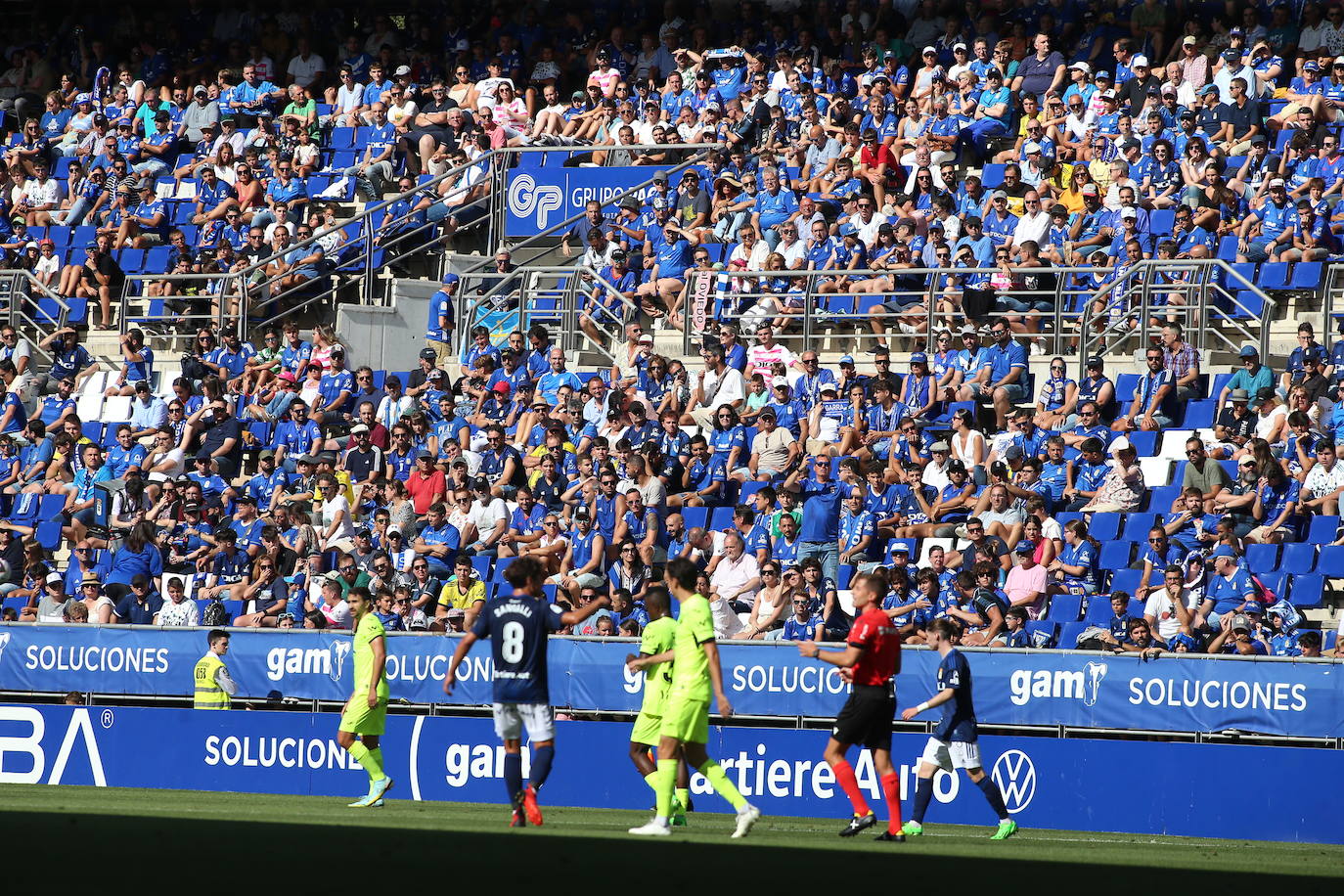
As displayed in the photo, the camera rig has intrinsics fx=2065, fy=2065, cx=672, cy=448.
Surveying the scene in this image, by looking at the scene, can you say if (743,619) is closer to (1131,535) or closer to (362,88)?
(1131,535)

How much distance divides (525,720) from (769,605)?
549cm

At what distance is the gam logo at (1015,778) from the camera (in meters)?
15.7

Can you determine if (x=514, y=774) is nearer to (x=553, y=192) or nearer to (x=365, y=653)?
(x=365, y=653)

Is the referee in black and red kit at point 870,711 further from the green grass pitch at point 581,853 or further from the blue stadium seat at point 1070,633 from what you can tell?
the blue stadium seat at point 1070,633

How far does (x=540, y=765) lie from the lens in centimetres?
A: 1261

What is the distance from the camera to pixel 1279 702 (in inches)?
588

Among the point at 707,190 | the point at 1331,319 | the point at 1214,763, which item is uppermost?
the point at 707,190

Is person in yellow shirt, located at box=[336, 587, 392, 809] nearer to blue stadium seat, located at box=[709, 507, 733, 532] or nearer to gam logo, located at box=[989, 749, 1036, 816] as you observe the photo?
gam logo, located at box=[989, 749, 1036, 816]

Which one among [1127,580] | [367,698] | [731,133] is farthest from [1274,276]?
Result: [367,698]

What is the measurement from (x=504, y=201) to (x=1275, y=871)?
661 inches

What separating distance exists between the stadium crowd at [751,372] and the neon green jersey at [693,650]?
514 cm

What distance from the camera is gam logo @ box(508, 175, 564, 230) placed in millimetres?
25844

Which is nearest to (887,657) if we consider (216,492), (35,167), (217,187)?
(216,492)

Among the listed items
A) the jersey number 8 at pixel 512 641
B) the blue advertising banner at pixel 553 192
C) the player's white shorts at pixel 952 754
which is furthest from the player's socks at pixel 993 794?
the blue advertising banner at pixel 553 192
